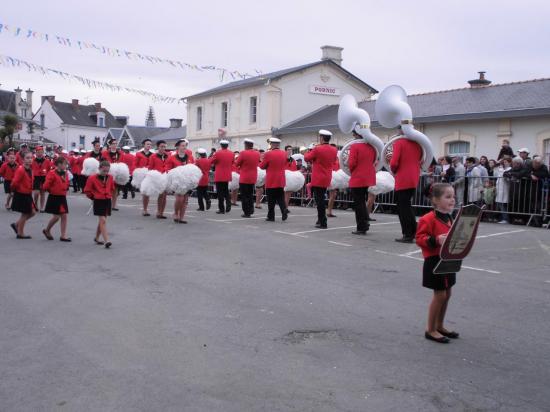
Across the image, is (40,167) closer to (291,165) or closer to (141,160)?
(141,160)

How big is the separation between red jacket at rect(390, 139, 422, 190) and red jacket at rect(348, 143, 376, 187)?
3.68 ft

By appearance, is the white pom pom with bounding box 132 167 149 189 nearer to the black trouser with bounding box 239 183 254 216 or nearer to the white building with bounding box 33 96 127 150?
the black trouser with bounding box 239 183 254 216

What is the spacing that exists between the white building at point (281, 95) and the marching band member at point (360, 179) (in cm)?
2398

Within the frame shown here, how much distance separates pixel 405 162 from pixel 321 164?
3.01 m

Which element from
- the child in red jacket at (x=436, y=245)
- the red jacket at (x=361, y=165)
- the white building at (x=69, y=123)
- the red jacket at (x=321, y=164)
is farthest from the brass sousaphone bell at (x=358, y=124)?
the white building at (x=69, y=123)

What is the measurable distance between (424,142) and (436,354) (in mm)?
6512

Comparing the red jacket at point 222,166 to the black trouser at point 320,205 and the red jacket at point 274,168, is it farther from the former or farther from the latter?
the black trouser at point 320,205

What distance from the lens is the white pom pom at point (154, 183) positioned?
47.1 feet

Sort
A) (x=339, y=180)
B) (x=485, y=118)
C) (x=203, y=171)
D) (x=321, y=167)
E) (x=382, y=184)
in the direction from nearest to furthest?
(x=321, y=167)
(x=382, y=184)
(x=339, y=180)
(x=203, y=171)
(x=485, y=118)

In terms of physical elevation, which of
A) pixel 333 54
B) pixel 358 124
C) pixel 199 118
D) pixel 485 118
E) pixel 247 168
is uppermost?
pixel 333 54

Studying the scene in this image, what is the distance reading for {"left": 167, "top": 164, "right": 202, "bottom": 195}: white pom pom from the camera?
13.9 metres

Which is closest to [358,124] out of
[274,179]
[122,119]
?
[274,179]

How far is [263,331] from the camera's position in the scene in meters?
5.63

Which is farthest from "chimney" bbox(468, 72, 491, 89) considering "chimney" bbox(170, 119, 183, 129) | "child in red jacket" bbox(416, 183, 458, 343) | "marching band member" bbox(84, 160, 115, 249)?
"chimney" bbox(170, 119, 183, 129)
